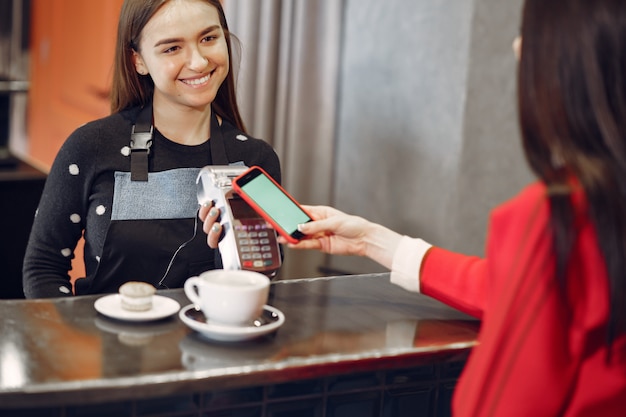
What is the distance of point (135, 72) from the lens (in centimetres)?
182

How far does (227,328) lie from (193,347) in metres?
0.05

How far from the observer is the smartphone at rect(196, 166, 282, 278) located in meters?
1.39

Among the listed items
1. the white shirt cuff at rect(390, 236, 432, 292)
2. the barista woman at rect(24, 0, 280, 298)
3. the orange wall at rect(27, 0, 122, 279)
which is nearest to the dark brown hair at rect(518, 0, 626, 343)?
the white shirt cuff at rect(390, 236, 432, 292)

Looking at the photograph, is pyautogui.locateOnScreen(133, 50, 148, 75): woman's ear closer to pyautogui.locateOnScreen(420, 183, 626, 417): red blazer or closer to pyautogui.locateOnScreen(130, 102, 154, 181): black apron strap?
pyautogui.locateOnScreen(130, 102, 154, 181): black apron strap

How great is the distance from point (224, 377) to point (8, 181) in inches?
79.0

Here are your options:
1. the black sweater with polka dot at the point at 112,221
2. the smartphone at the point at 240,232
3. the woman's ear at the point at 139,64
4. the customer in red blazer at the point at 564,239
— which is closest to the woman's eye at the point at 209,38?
the woman's ear at the point at 139,64

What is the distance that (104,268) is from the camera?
1.71 m

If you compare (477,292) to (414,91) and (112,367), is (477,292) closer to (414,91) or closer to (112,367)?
(112,367)

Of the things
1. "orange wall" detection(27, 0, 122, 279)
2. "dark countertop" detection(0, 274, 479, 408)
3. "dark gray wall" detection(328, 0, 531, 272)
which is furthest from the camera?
"orange wall" detection(27, 0, 122, 279)

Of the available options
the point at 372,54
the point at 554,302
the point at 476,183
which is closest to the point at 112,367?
the point at 554,302

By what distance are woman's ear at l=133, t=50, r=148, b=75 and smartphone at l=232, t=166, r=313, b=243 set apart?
0.51 m

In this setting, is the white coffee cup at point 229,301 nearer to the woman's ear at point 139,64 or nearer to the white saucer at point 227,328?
the white saucer at point 227,328

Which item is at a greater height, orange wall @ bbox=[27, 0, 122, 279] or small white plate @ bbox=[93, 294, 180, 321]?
orange wall @ bbox=[27, 0, 122, 279]

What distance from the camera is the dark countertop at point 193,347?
1.03 m
